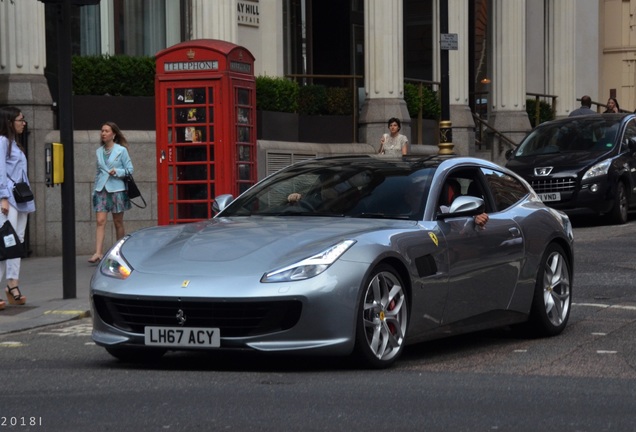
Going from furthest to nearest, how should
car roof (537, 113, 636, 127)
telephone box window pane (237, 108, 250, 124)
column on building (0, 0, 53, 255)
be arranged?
car roof (537, 113, 636, 127) → column on building (0, 0, 53, 255) → telephone box window pane (237, 108, 250, 124)

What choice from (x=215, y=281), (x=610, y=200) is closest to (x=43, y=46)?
(x=610, y=200)

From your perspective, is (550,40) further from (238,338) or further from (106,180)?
(238,338)

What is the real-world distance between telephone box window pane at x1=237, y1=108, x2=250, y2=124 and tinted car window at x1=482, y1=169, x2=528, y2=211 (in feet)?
21.0

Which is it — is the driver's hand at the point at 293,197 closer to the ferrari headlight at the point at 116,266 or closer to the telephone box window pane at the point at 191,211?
the ferrari headlight at the point at 116,266

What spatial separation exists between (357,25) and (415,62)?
6.45 feet

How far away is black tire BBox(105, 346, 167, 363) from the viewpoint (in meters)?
8.64

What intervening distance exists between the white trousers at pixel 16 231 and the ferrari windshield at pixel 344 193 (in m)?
3.49

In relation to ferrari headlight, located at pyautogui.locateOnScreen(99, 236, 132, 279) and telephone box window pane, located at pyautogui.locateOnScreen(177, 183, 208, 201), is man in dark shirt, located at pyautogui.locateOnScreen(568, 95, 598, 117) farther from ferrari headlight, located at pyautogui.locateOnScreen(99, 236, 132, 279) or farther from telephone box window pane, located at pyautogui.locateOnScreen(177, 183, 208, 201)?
ferrari headlight, located at pyautogui.locateOnScreen(99, 236, 132, 279)

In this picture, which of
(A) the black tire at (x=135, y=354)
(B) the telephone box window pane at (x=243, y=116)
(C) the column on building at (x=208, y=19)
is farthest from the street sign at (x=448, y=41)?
(A) the black tire at (x=135, y=354)

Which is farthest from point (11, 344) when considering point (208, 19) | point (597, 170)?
point (597, 170)

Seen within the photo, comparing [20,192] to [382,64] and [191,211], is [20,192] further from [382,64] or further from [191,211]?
[382,64]

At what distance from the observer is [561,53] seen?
34156mm

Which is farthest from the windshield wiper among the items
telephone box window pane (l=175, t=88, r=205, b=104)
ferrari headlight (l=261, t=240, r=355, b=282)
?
telephone box window pane (l=175, t=88, r=205, b=104)

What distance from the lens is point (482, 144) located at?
3086 cm
